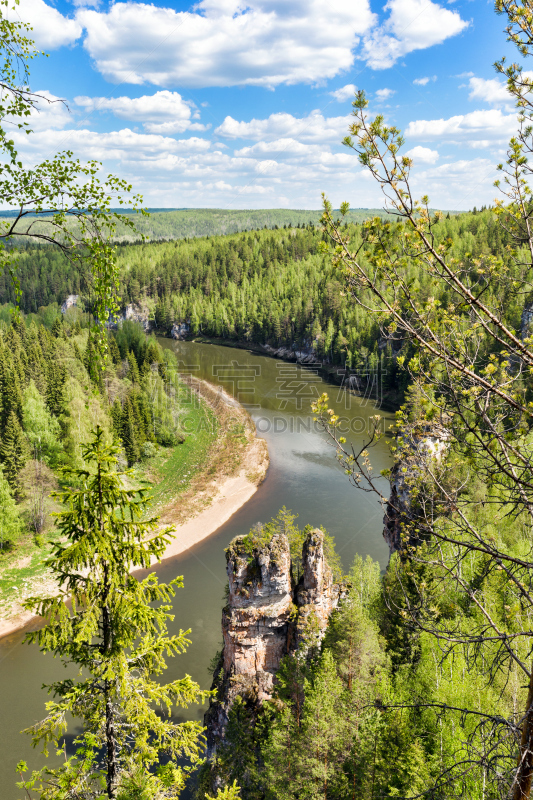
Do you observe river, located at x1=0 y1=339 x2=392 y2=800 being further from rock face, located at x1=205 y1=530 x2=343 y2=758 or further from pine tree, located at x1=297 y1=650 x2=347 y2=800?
pine tree, located at x1=297 y1=650 x2=347 y2=800

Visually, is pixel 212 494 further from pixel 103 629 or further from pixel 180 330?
pixel 180 330

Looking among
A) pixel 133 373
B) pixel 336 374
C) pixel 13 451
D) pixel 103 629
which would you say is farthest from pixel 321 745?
pixel 336 374

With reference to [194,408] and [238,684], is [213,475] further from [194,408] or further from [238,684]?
[238,684]

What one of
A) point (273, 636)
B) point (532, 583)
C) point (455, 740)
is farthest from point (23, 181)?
point (273, 636)

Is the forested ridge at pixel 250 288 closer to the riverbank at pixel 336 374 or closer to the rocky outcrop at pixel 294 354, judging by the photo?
the rocky outcrop at pixel 294 354

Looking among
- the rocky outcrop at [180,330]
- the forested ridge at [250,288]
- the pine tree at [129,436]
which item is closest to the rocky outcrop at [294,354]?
the forested ridge at [250,288]

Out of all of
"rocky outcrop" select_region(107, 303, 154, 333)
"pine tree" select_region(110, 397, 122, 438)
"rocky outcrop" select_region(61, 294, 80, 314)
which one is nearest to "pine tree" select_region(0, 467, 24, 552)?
"pine tree" select_region(110, 397, 122, 438)
